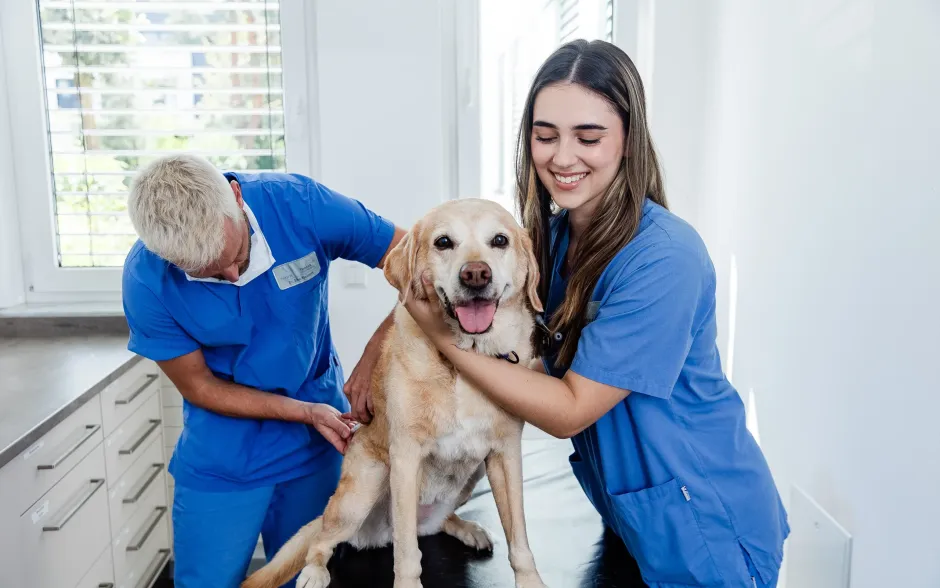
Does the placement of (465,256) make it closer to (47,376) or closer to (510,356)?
(510,356)

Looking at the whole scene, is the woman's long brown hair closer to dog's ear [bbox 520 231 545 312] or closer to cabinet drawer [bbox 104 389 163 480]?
dog's ear [bbox 520 231 545 312]

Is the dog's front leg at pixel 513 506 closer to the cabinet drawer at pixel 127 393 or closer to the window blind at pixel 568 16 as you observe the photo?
the cabinet drawer at pixel 127 393

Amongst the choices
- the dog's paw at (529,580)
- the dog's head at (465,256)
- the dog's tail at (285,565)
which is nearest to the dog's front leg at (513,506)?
the dog's paw at (529,580)

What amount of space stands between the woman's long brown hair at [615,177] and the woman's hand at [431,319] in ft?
0.69

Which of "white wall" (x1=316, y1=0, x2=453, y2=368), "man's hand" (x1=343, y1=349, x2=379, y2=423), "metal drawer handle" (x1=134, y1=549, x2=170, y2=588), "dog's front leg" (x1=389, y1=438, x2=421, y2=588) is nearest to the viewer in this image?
"dog's front leg" (x1=389, y1=438, x2=421, y2=588)

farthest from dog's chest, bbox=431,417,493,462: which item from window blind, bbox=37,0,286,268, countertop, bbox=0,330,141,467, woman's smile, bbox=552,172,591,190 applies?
window blind, bbox=37,0,286,268

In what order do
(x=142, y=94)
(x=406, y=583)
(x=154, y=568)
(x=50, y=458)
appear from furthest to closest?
(x=142, y=94) → (x=154, y=568) → (x=50, y=458) → (x=406, y=583)

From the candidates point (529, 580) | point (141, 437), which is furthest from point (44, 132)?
point (529, 580)

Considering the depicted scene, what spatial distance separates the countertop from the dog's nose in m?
1.12

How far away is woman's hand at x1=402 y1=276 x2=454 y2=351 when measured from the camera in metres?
1.17

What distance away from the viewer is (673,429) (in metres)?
1.13

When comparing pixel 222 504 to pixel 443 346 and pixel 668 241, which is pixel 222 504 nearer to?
pixel 443 346

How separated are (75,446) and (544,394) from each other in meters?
1.54

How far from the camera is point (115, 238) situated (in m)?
2.96
